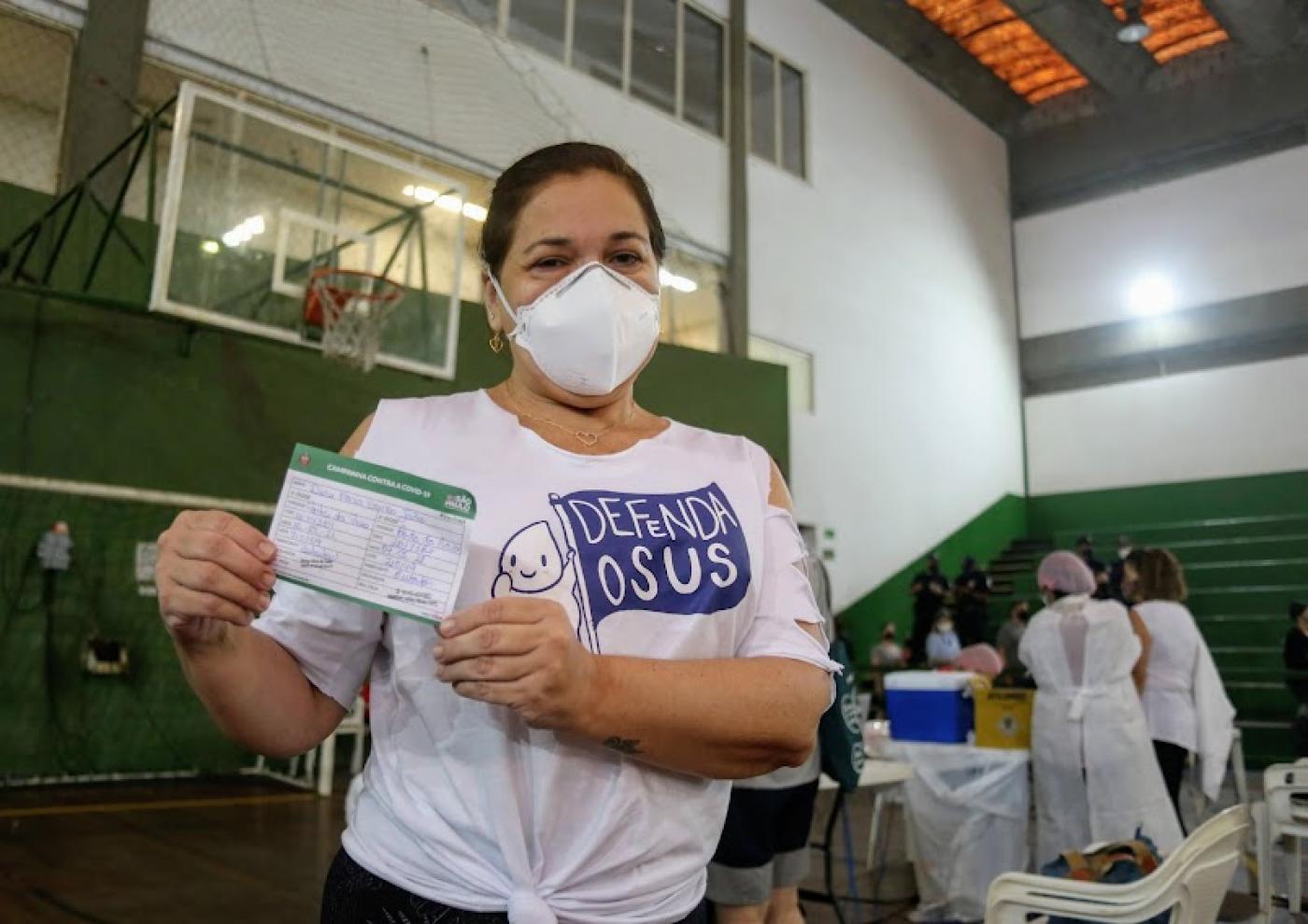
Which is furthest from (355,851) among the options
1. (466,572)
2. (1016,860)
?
(1016,860)

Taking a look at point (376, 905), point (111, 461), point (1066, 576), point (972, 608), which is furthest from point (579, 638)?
point (972, 608)

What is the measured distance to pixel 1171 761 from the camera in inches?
172

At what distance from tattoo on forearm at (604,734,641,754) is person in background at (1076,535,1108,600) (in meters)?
8.34

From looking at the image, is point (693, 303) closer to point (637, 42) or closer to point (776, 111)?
point (637, 42)

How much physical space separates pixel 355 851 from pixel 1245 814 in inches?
73.3

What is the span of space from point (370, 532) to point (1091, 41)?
15.1 m

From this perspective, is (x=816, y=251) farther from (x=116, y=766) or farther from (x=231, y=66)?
(x=116, y=766)

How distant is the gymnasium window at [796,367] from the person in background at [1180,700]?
7.05 meters

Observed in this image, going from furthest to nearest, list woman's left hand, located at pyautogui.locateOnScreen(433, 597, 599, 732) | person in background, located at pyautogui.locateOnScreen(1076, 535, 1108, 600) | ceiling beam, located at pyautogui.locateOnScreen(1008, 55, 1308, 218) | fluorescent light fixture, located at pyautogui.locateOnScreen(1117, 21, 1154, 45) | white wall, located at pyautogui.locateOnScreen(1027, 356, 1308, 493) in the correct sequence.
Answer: ceiling beam, located at pyautogui.locateOnScreen(1008, 55, 1308, 218), white wall, located at pyautogui.locateOnScreen(1027, 356, 1308, 493), fluorescent light fixture, located at pyautogui.locateOnScreen(1117, 21, 1154, 45), person in background, located at pyautogui.locateOnScreen(1076, 535, 1108, 600), woman's left hand, located at pyautogui.locateOnScreen(433, 597, 599, 732)

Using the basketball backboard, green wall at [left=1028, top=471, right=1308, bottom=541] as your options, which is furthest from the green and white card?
green wall at [left=1028, top=471, right=1308, bottom=541]

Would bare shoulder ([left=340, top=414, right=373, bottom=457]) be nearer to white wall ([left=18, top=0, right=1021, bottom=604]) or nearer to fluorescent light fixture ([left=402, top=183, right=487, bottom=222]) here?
fluorescent light fixture ([left=402, top=183, right=487, bottom=222])

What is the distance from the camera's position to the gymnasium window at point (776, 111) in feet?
38.3

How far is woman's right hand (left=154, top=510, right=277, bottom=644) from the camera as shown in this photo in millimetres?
813

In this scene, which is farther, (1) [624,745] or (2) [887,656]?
(2) [887,656]
